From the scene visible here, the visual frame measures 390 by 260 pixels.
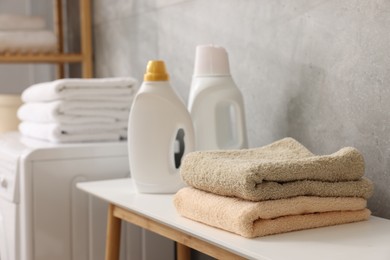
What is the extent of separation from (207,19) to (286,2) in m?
0.34

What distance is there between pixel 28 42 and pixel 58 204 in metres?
0.89

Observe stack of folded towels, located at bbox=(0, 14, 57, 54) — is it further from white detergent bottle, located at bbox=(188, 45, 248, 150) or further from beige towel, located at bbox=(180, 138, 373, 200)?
beige towel, located at bbox=(180, 138, 373, 200)

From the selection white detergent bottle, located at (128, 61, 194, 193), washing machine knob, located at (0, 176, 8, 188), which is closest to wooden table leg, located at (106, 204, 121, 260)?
white detergent bottle, located at (128, 61, 194, 193)

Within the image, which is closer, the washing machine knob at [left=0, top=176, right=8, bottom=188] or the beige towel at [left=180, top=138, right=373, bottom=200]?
the beige towel at [left=180, top=138, right=373, bottom=200]

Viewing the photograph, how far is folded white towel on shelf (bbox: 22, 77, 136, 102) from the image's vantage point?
5.90ft

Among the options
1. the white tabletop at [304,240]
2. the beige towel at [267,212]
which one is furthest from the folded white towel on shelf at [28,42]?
the beige towel at [267,212]

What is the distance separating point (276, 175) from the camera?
107cm

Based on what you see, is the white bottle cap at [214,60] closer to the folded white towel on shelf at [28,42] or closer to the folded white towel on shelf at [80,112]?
the folded white towel on shelf at [80,112]

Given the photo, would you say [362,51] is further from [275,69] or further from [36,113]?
[36,113]

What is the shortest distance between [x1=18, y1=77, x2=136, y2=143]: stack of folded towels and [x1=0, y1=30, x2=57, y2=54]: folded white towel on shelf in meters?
0.51

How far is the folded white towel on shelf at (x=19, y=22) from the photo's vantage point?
2.35 metres

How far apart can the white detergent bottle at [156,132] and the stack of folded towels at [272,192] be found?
0.23m

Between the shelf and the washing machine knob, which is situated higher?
the shelf

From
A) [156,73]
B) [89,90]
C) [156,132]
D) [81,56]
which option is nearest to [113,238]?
[156,132]
